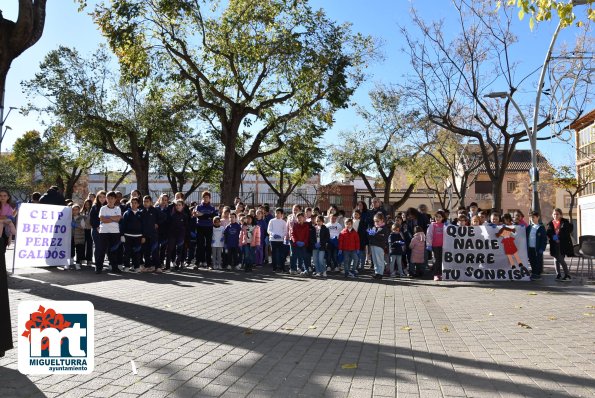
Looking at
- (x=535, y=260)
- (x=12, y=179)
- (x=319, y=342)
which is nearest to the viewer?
(x=319, y=342)

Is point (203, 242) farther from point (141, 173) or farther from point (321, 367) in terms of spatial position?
point (141, 173)

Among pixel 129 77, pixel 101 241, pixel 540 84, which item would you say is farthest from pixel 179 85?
pixel 540 84

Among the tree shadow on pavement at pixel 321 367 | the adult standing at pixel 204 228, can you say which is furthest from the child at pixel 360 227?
the tree shadow on pavement at pixel 321 367

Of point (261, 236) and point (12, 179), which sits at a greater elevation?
point (12, 179)

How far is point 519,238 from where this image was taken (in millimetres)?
13523

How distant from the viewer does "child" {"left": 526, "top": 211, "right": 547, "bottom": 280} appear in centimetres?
1370

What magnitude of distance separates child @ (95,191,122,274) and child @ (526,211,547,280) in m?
10.6

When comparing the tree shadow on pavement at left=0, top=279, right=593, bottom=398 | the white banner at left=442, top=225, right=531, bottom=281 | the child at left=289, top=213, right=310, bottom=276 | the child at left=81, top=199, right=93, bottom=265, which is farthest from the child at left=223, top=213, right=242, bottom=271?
the tree shadow on pavement at left=0, top=279, right=593, bottom=398

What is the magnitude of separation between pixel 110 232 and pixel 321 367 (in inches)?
357

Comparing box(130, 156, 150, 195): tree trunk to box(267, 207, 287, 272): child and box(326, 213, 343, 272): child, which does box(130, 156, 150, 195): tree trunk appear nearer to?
box(267, 207, 287, 272): child

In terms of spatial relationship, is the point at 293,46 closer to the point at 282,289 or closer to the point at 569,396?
the point at 282,289

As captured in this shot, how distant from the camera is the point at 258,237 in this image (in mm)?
15102

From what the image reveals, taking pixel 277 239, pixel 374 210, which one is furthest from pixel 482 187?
pixel 277 239

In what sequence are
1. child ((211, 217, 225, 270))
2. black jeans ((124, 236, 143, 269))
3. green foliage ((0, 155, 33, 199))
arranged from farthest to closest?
1. green foliage ((0, 155, 33, 199))
2. child ((211, 217, 225, 270))
3. black jeans ((124, 236, 143, 269))
